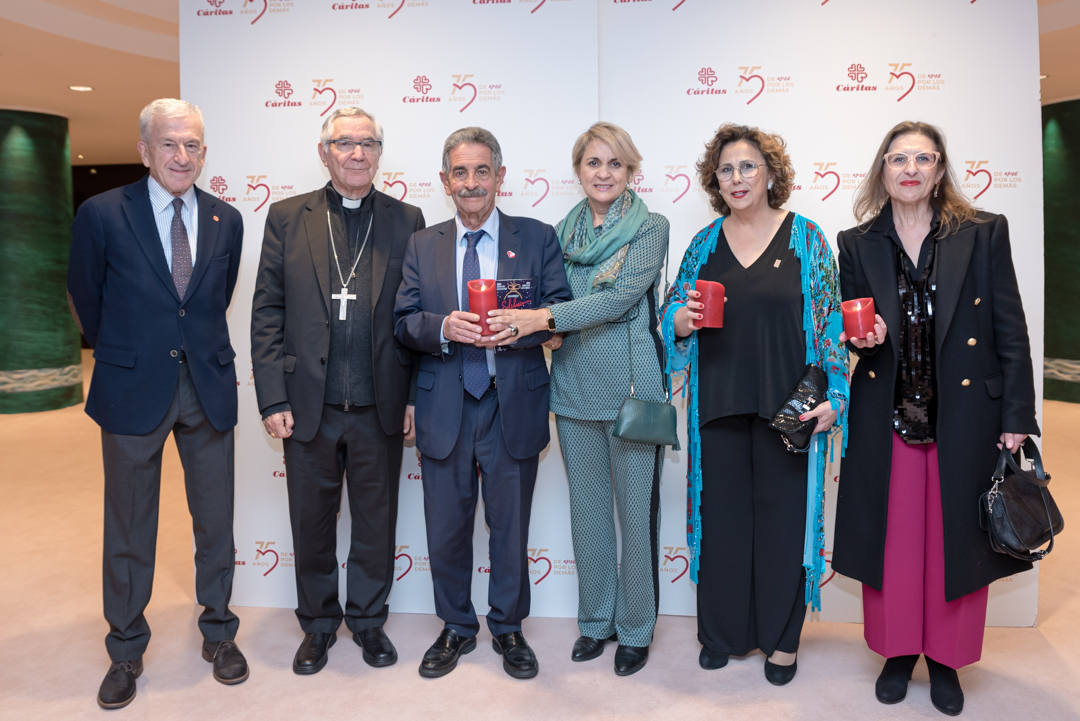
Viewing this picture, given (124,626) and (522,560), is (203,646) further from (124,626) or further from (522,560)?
(522,560)

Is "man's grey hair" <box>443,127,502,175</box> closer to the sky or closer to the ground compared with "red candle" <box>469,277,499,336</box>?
closer to the sky

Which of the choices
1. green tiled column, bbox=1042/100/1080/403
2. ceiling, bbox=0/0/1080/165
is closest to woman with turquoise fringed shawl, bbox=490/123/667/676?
ceiling, bbox=0/0/1080/165

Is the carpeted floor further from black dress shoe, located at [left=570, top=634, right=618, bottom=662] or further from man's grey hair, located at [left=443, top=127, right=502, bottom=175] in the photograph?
man's grey hair, located at [left=443, top=127, right=502, bottom=175]

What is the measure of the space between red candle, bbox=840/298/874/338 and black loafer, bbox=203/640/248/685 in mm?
2402

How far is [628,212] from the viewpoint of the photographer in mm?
2830

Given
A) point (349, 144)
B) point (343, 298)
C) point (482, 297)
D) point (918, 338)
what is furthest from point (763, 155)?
point (343, 298)

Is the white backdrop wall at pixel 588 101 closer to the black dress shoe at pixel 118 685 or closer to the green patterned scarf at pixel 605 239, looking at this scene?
the green patterned scarf at pixel 605 239

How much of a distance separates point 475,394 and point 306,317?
2.18 feet

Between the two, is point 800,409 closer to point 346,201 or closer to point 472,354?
point 472,354

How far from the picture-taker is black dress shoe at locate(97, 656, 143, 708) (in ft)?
8.79

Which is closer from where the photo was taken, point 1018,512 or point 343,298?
point 1018,512

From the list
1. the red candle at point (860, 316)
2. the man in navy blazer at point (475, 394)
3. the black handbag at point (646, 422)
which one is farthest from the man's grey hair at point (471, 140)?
the red candle at point (860, 316)

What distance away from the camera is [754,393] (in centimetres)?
273

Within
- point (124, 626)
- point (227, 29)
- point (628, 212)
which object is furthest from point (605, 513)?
point (227, 29)
